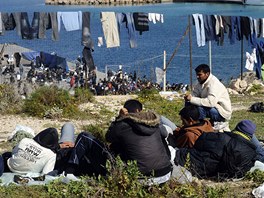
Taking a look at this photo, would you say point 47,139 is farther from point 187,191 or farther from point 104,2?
point 104,2

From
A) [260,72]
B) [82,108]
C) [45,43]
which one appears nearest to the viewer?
[82,108]

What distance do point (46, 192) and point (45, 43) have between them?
27964 mm

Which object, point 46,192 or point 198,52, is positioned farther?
point 198,52

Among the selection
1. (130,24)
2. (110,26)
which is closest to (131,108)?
(110,26)

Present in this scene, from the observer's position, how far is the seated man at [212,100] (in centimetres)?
729

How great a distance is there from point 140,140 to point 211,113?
222 cm

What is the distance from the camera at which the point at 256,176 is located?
Result: 5801 millimetres

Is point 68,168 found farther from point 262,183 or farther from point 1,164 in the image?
point 262,183

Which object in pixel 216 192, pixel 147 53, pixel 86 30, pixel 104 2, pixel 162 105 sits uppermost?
pixel 86 30

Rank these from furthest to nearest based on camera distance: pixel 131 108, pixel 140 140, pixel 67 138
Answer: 1. pixel 67 138
2. pixel 131 108
3. pixel 140 140

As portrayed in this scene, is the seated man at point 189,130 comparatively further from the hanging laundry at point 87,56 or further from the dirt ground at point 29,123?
the hanging laundry at point 87,56

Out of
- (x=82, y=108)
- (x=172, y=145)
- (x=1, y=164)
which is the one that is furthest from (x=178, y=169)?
(x=82, y=108)

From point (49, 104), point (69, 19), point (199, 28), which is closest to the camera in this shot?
point (49, 104)

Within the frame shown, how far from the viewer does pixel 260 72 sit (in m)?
16.6
